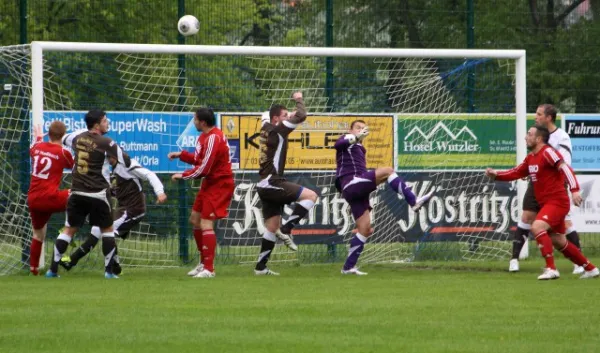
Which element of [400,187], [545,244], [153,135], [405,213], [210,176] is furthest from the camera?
[405,213]

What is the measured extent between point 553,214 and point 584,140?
19.4ft

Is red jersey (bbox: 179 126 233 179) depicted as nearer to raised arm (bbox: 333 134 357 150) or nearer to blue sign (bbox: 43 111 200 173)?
raised arm (bbox: 333 134 357 150)

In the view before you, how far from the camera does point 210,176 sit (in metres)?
14.3

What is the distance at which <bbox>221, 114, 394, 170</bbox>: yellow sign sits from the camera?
1727 centimetres

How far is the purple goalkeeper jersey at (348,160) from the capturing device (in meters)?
14.9

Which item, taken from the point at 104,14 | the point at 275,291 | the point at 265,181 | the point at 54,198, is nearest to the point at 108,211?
the point at 54,198

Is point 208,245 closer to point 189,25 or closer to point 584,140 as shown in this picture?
point 189,25

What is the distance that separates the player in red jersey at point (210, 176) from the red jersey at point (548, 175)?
3661 mm

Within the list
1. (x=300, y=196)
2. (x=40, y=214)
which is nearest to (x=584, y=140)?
(x=300, y=196)

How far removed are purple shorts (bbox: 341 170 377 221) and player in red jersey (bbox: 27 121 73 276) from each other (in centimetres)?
347

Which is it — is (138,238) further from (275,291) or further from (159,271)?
(275,291)

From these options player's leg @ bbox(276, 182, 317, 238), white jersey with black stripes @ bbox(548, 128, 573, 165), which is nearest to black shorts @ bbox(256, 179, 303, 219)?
player's leg @ bbox(276, 182, 317, 238)

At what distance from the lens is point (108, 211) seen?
14.1 meters

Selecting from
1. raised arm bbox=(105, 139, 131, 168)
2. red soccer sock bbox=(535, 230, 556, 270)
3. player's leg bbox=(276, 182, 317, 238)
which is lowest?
red soccer sock bbox=(535, 230, 556, 270)
